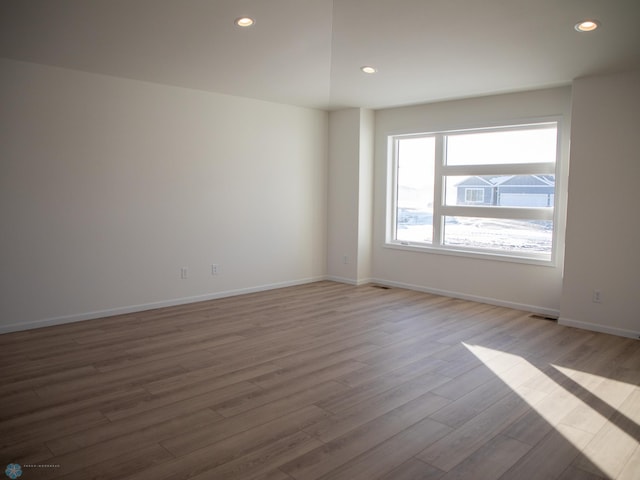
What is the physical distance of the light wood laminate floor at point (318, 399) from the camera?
7.55 ft

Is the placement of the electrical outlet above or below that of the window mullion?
below

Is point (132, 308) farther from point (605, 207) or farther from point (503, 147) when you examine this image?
point (605, 207)

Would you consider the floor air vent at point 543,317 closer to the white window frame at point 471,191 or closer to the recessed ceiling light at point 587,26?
the white window frame at point 471,191

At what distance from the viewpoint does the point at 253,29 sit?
11.2 feet

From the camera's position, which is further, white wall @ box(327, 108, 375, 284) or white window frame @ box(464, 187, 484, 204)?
white wall @ box(327, 108, 375, 284)

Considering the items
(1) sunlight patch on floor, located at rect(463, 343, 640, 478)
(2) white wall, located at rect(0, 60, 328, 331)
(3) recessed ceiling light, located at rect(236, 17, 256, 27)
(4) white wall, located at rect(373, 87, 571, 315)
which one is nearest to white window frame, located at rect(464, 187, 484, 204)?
(4) white wall, located at rect(373, 87, 571, 315)

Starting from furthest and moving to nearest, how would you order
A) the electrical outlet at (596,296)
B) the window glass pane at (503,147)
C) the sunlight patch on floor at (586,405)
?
the window glass pane at (503,147) < the electrical outlet at (596,296) < the sunlight patch on floor at (586,405)

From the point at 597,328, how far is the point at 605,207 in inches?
46.8

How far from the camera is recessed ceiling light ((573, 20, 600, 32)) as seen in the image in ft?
10.4

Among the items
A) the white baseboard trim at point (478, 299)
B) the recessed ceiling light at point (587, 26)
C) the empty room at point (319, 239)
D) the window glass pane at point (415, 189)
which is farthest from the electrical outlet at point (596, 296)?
the recessed ceiling light at point (587, 26)

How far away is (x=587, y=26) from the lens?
10.6ft

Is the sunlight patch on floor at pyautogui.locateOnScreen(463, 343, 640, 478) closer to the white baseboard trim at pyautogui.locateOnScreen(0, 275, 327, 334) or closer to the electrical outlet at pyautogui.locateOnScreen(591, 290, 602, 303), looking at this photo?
the electrical outlet at pyautogui.locateOnScreen(591, 290, 602, 303)

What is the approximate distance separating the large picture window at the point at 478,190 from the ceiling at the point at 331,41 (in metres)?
0.74

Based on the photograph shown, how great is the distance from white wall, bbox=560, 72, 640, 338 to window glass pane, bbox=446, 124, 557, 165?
0.61 meters
